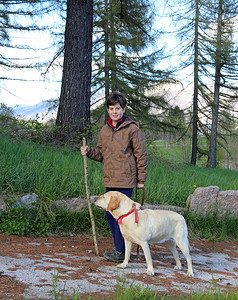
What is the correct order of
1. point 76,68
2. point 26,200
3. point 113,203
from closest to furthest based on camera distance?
point 113,203
point 26,200
point 76,68

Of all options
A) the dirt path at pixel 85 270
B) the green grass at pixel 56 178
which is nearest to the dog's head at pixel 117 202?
the dirt path at pixel 85 270

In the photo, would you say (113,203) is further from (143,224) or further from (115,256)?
(115,256)

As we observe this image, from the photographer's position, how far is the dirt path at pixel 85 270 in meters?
3.01

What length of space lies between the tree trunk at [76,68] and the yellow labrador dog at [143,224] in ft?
18.0

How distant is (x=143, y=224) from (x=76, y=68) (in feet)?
21.4

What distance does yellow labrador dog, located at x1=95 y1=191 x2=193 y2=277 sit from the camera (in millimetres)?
3758

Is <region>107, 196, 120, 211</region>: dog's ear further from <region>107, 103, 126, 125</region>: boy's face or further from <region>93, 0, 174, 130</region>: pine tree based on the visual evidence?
<region>93, 0, 174, 130</region>: pine tree

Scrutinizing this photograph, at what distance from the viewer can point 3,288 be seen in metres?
2.88

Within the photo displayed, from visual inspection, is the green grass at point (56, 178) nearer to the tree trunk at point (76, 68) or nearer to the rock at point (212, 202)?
the rock at point (212, 202)

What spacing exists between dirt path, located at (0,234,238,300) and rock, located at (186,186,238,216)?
1.14 m

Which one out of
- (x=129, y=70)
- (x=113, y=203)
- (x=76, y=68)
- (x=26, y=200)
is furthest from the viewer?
(x=129, y=70)

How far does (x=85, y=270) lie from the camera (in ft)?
11.8

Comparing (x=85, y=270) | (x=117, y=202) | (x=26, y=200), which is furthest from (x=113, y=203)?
(x=26, y=200)

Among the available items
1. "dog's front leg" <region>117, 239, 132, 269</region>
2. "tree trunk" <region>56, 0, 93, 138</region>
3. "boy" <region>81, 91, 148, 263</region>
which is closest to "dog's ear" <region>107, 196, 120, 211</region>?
"boy" <region>81, 91, 148, 263</region>
